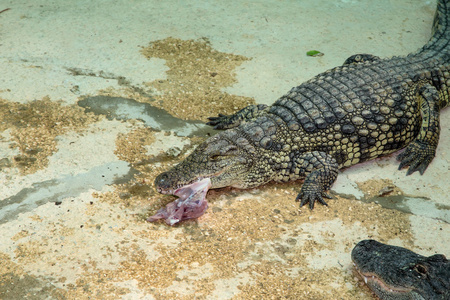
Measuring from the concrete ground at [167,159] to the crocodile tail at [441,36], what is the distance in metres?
0.44

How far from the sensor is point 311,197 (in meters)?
4.45

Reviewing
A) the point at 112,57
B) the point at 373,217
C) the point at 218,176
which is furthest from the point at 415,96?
the point at 112,57

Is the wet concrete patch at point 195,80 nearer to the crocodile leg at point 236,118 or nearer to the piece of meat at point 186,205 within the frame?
the crocodile leg at point 236,118

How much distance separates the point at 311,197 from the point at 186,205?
1175mm

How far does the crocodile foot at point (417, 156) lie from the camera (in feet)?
16.2

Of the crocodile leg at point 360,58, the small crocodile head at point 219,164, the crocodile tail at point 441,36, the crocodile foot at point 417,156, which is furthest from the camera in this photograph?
the crocodile leg at point 360,58

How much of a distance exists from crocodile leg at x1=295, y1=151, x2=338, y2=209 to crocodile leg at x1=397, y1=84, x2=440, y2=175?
0.84 meters

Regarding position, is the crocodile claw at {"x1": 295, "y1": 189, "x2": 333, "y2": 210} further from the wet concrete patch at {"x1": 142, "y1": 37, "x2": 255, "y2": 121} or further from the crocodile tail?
the crocodile tail

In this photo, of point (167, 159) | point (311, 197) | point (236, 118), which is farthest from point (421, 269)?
point (236, 118)

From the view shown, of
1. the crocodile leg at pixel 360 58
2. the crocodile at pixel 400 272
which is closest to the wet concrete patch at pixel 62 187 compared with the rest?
the crocodile at pixel 400 272

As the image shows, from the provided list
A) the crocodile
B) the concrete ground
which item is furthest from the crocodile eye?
the concrete ground

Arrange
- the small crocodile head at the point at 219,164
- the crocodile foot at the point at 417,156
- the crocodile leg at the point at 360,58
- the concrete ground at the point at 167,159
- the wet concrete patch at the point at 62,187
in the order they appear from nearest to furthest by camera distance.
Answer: the concrete ground at the point at 167,159
the wet concrete patch at the point at 62,187
the small crocodile head at the point at 219,164
the crocodile foot at the point at 417,156
the crocodile leg at the point at 360,58

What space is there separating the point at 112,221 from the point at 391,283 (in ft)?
7.37

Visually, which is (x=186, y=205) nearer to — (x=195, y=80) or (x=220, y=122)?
(x=220, y=122)
